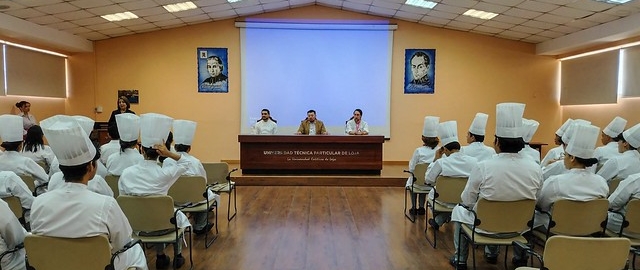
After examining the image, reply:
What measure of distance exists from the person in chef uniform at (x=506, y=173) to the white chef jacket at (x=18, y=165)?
3833mm

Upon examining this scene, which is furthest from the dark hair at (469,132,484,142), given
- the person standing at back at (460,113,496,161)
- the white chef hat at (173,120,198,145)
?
the white chef hat at (173,120,198,145)

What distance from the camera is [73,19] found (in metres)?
7.62

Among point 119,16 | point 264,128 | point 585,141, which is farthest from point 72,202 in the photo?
point 119,16

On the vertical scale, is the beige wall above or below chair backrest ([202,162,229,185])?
above

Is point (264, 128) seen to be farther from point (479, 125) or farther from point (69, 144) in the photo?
point (69, 144)

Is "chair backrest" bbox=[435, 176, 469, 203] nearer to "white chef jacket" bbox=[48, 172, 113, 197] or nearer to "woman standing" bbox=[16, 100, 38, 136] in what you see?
"white chef jacket" bbox=[48, 172, 113, 197]

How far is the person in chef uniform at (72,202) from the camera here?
196 centimetres

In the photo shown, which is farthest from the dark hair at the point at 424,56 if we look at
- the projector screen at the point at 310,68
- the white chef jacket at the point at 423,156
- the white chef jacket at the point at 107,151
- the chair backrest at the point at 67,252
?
the chair backrest at the point at 67,252

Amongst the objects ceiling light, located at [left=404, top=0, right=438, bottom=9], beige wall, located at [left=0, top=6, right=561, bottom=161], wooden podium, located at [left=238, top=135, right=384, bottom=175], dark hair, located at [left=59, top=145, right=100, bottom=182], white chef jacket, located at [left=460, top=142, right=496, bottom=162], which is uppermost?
ceiling light, located at [left=404, top=0, right=438, bottom=9]

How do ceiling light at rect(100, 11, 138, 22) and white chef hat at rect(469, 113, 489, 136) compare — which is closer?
white chef hat at rect(469, 113, 489, 136)

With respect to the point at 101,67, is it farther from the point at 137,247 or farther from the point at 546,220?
the point at 546,220

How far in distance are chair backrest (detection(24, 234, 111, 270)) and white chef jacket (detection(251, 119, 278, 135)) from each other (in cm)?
618

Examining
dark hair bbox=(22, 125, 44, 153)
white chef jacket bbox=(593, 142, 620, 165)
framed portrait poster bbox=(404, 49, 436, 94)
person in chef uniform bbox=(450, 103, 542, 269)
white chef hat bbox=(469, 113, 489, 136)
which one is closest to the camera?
person in chef uniform bbox=(450, 103, 542, 269)

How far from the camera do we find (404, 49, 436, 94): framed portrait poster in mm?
9625
